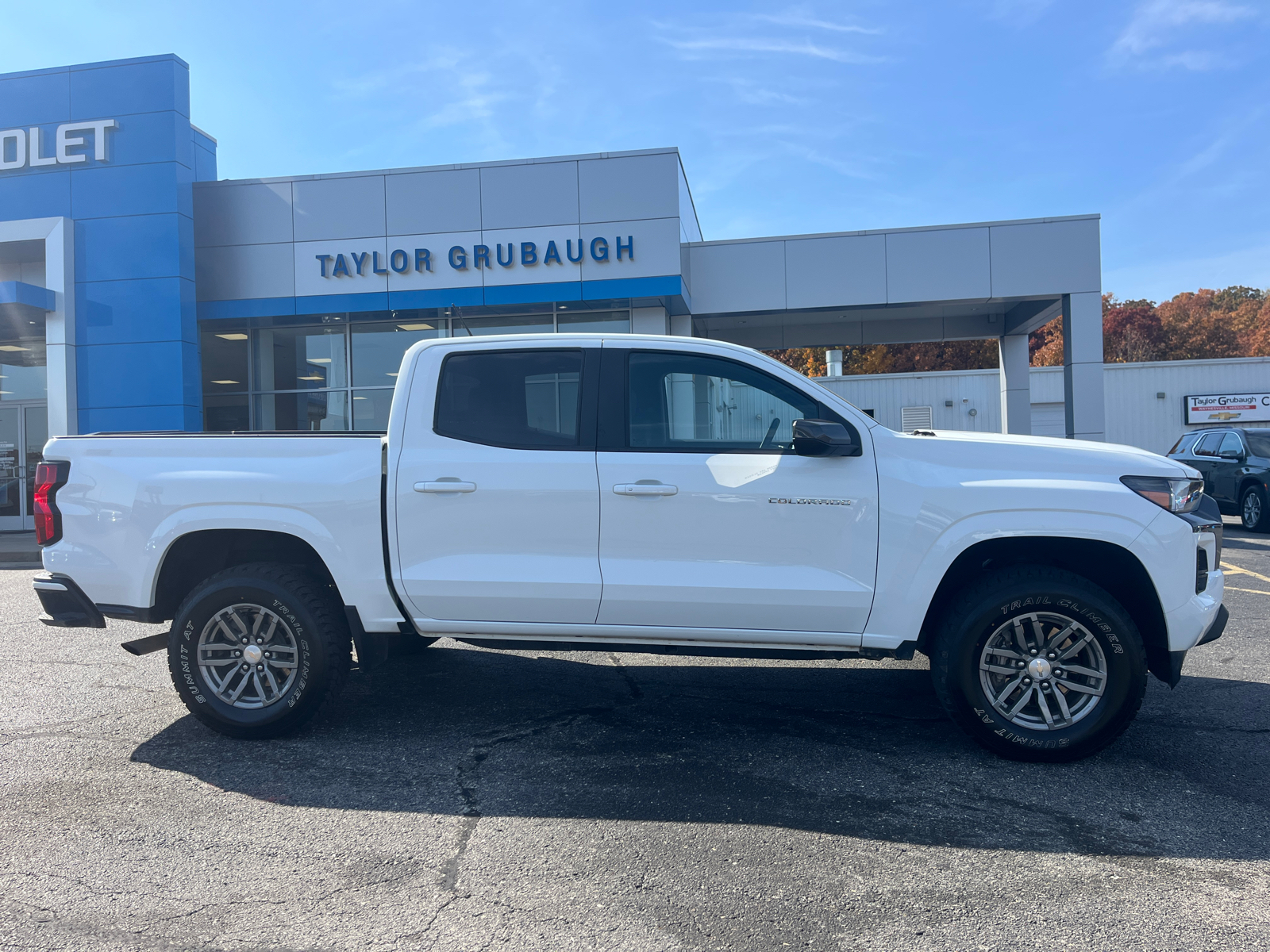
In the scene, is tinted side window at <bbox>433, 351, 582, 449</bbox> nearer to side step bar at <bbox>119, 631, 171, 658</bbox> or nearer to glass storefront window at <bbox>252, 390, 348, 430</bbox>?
side step bar at <bbox>119, 631, 171, 658</bbox>

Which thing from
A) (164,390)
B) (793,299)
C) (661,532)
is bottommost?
(661,532)

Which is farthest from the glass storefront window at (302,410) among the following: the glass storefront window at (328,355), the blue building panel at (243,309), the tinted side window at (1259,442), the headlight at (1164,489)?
the tinted side window at (1259,442)

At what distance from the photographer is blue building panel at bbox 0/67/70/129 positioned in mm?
16359

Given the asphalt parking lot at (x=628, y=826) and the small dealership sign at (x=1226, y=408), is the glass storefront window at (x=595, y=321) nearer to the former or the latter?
the asphalt parking lot at (x=628, y=826)

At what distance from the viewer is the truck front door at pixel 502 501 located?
4.38m

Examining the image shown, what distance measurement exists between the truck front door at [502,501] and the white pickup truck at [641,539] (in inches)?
0.5

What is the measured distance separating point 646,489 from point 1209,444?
601 inches

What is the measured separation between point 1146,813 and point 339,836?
3212mm

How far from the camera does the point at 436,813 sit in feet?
12.2

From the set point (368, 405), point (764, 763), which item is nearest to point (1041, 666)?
point (764, 763)

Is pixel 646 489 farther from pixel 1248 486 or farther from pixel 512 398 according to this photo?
pixel 1248 486

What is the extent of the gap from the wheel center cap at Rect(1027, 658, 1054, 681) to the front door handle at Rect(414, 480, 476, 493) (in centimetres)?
275

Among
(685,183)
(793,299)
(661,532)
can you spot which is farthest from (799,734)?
(685,183)

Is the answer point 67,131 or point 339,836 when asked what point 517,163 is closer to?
point 67,131
